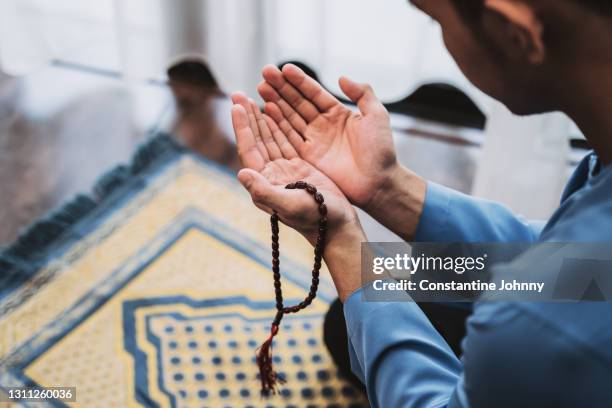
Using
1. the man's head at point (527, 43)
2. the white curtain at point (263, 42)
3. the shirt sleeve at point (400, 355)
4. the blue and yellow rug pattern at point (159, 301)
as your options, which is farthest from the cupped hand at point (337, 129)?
the white curtain at point (263, 42)

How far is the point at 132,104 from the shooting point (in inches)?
75.7

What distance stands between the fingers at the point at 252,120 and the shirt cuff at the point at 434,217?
25 cm

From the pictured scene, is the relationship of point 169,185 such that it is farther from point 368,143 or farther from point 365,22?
point 368,143

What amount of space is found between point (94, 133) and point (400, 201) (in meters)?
1.09

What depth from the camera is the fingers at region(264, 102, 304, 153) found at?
3.47 ft

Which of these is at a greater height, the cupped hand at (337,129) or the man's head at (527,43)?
the man's head at (527,43)

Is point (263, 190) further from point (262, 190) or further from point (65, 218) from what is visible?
point (65, 218)

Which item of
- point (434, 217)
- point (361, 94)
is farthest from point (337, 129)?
point (434, 217)

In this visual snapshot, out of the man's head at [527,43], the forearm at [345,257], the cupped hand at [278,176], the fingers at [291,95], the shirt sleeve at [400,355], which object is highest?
the man's head at [527,43]

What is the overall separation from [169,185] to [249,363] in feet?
1.88

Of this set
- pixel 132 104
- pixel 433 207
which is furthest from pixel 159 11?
pixel 433 207

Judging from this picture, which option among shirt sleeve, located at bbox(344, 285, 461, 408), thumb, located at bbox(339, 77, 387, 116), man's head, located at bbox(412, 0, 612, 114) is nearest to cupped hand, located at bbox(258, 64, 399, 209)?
thumb, located at bbox(339, 77, 387, 116)

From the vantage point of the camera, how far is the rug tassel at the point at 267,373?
112cm

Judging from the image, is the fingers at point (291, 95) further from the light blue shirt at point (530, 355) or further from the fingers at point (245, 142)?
the light blue shirt at point (530, 355)
